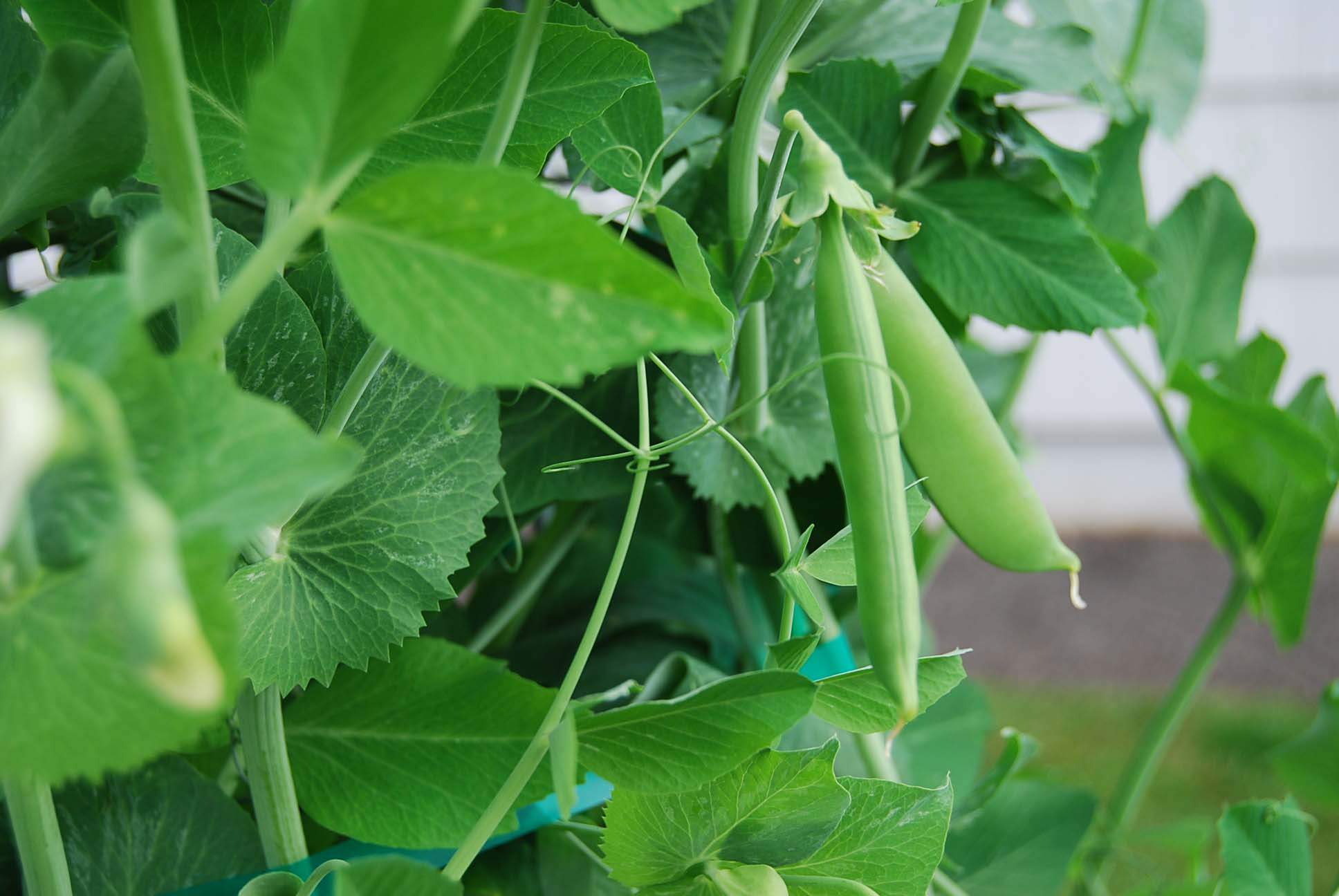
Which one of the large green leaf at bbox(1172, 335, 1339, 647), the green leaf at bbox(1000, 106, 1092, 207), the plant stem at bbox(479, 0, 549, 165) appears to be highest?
the plant stem at bbox(479, 0, 549, 165)

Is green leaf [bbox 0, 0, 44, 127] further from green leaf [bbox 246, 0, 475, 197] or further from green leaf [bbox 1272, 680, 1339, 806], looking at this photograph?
green leaf [bbox 1272, 680, 1339, 806]

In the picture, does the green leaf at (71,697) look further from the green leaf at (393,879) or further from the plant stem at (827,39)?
the plant stem at (827,39)

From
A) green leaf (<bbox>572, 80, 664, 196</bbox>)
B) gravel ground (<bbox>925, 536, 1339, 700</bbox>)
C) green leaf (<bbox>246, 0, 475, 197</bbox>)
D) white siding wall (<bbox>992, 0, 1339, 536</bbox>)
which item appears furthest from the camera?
white siding wall (<bbox>992, 0, 1339, 536</bbox>)

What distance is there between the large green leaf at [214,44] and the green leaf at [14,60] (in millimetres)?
10

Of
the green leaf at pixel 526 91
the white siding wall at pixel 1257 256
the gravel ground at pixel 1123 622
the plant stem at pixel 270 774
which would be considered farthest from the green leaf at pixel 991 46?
the white siding wall at pixel 1257 256

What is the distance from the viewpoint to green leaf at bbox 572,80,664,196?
8.6 inches

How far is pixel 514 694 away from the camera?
8.4 inches

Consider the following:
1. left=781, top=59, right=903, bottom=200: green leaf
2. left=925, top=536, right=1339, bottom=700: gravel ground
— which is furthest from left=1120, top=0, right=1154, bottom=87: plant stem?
left=925, top=536, right=1339, bottom=700: gravel ground

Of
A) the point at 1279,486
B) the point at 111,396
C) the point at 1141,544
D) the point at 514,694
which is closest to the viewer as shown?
the point at 111,396

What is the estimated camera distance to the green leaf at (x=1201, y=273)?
361 mm

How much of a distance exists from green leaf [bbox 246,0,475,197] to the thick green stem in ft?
0.36

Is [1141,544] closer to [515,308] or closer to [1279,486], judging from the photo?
[1279,486]

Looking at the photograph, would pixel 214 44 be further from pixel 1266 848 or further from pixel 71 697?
pixel 1266 848

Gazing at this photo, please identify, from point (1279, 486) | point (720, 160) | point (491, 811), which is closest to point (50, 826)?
point (491, 811)
